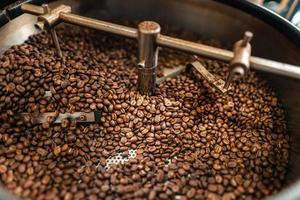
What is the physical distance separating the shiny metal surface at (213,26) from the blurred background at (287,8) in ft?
0.63

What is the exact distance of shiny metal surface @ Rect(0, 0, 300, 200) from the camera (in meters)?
1.09

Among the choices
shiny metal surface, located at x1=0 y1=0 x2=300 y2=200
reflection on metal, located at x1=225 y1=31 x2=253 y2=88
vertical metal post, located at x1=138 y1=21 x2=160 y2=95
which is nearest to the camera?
reflection on metal, located at x1=225 y1=31 x2=253 y2=88

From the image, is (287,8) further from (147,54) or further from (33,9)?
(33,9)

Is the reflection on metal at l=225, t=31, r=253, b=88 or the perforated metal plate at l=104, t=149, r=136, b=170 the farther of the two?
the perforated metal plate at l=104, t=149, r=136, b=170

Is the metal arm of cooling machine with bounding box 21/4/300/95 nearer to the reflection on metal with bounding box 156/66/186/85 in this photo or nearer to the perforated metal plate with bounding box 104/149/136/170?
the reflection on metal with bounding box 156/66/186/85

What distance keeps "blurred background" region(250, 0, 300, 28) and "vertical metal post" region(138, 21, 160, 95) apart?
65 centimetres

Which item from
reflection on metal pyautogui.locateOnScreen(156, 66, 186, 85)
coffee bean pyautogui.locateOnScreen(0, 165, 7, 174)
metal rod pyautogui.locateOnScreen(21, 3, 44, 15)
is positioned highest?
metal rod pyautogui.locateOnScreen(21, 3, 44, 15)

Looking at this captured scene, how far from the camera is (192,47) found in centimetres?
91

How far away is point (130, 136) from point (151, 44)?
0.31m

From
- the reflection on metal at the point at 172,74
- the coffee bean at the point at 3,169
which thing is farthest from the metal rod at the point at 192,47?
the coffee bean at the point at 3,169

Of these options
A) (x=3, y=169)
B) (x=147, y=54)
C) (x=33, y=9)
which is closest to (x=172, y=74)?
(x=147, y=54)

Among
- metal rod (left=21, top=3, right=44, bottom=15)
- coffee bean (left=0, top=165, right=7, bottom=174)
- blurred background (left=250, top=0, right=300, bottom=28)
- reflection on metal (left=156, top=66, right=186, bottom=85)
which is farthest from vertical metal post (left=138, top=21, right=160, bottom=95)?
blurred background (left=250, top=0, right=300, bottom=28)

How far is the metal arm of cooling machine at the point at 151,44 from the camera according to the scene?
0.86 meters

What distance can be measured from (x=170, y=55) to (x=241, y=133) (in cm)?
50
